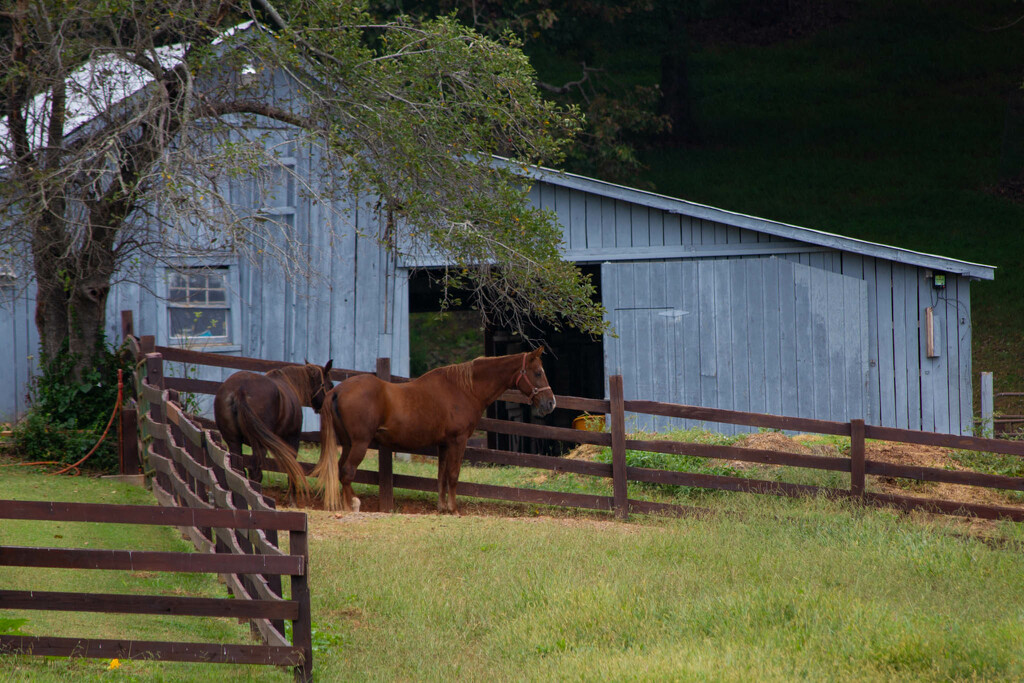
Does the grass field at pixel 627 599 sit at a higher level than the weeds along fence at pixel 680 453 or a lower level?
lower

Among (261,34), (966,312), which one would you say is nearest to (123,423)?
(261,34)

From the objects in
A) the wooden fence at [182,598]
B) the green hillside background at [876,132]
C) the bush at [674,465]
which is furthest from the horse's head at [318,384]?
the green hillside background at [876,132]

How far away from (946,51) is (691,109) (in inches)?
446

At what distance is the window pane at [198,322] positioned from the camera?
1445cm

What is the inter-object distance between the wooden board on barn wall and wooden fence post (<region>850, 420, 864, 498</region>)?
121 inches

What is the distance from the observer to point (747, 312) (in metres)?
13.2

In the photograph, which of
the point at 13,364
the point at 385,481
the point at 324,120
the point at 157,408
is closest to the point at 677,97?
the point at 324,120

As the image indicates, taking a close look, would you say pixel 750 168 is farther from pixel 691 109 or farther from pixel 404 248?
pixel 404 248

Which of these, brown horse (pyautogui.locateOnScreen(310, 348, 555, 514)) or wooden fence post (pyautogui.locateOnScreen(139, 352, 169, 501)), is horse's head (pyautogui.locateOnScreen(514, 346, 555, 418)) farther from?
wooden fence post (pyautogui.locateOnScreen(139, 352, 169, 501))

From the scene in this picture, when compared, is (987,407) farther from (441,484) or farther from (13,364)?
(13,364)

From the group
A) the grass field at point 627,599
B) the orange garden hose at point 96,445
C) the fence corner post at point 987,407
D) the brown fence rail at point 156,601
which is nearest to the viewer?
the brown fence rail at point 156,601

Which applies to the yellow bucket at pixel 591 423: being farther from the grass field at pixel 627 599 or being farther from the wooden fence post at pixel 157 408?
the wooden fence post at pixel 157 408

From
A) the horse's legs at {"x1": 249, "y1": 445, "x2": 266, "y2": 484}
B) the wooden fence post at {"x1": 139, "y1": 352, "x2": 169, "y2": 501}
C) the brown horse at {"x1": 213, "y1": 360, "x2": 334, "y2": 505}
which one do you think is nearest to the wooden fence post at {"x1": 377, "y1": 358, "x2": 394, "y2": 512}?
the brown horse at {"x1": 213, "y1": 360, "x2": 334, "y2": 505}

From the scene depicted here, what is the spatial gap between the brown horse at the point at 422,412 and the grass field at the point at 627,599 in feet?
2.93
